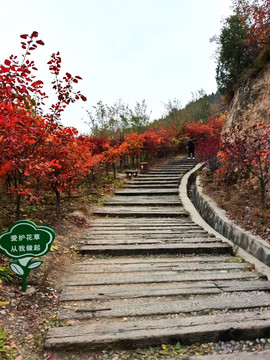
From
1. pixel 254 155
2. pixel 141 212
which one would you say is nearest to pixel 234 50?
pixel 254 155

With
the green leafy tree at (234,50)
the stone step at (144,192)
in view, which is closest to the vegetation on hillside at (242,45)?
the green leafy tree at (234,50)

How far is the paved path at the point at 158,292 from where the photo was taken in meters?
2.16

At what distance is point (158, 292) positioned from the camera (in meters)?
2.85

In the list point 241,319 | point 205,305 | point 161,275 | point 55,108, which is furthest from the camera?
point 55,108

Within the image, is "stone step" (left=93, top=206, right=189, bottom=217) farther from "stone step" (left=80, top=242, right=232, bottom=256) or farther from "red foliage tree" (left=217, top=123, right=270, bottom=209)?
"stone step" (left=80, top=242, right=232, bottom=256)

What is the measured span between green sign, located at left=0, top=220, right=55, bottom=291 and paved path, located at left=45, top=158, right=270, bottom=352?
59 cm

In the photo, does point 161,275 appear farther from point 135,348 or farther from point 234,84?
point 234,84

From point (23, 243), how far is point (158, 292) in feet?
5.40

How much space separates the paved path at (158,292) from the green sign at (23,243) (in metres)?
0.59

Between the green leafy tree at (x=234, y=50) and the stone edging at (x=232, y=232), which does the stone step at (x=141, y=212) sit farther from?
the green leafy tree at (x=234, y=50)

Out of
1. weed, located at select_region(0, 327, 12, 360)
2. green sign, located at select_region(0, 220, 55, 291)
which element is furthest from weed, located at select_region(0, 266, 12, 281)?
weed, located at select_region(0, 327, 12, 360)

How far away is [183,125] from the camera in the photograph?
2098 centimetres

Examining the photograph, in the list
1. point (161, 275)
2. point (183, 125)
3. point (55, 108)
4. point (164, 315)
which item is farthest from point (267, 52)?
point (183, 125)

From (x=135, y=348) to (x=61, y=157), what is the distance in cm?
371
